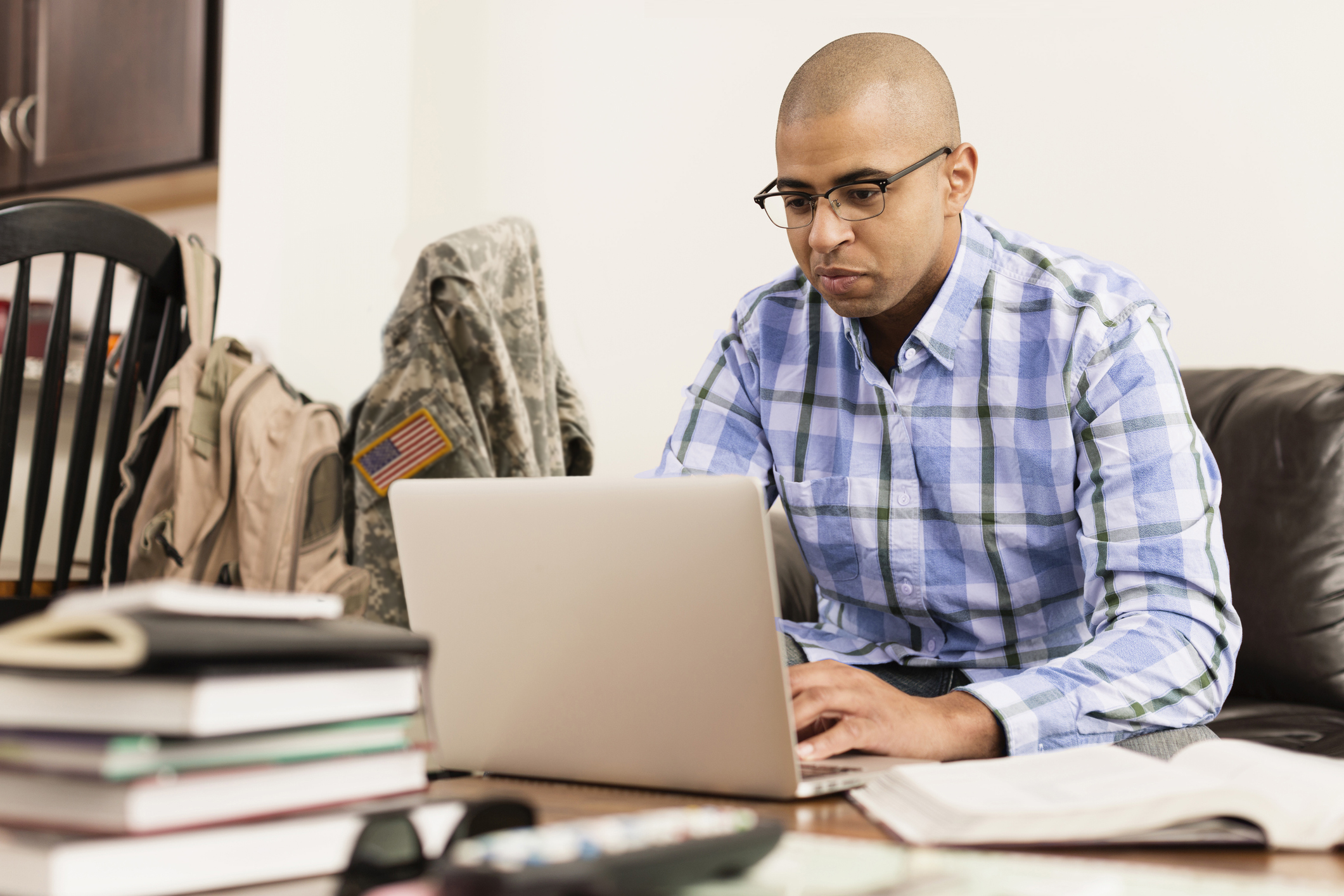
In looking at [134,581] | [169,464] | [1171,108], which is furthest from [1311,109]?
[134,581]

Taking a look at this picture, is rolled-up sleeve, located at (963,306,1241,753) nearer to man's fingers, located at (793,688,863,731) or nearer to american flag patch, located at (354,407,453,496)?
man's fingers, located at (793,688,863,731)

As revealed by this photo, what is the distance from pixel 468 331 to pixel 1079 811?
135 centimetres

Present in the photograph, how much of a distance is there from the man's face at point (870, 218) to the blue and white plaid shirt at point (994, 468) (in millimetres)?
60

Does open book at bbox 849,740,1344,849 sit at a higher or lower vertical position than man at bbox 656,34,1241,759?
lower

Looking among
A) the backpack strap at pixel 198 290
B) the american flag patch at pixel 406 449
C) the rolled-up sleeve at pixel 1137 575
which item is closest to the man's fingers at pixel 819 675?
the rolled-up sleeve at pixel 1137 575

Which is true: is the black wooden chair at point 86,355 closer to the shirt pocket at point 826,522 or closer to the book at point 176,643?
the shirt pocket at point 826,522

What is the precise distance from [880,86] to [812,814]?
844 millimetres

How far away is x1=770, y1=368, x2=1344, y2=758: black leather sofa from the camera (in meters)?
1.50

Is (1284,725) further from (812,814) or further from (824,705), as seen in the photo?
(812,814)

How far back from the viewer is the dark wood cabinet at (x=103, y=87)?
2.78m

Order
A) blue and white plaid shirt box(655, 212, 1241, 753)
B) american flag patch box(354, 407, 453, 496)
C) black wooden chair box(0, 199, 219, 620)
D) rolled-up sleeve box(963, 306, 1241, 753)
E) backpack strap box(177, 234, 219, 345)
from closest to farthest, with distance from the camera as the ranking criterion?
rolled-up sleeve box(963, 306, 1241, 753) < blue and white plaid shirt box(655, 212, 1241, 753) < black wooden chair box(0, 199, 219, 620) < american flag patch box(354, 407, 453, 496) < backpack strap box(177, 234, 219, 345)

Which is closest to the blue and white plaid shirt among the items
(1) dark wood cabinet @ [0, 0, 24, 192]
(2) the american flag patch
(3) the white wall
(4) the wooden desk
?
(4) the wooden desk

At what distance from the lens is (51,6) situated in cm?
300

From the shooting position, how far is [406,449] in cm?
172
